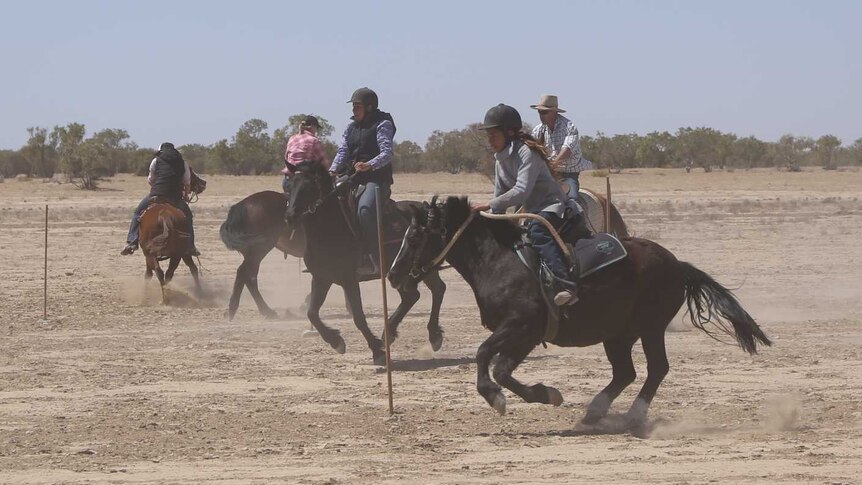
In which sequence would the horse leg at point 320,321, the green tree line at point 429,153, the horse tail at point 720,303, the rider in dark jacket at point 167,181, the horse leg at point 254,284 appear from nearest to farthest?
the horse tail at point 720,303, the horse leg at point 320,321, the horse leg at point 254,284, the rider in dark jacket at point 167,181, the green tree line at point 429,153

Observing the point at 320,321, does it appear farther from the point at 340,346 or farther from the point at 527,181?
the point at 527,181

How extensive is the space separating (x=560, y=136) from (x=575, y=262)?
14.8 ft

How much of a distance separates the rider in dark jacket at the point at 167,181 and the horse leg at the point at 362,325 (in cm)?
674

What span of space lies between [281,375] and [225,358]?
4.52ft

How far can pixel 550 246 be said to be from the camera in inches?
391

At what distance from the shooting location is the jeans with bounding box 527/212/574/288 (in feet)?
32.1

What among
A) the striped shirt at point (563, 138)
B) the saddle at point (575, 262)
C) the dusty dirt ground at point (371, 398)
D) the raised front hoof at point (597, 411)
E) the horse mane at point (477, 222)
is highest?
the striped shirt at point (563, 138)

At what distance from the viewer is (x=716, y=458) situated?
28.5ft

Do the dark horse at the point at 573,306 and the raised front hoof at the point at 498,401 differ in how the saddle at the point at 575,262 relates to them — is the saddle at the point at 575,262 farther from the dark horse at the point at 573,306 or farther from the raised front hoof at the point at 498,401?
the raised front hoof at the point at 498,401

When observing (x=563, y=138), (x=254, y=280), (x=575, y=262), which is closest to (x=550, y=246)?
(x=575, y=262)

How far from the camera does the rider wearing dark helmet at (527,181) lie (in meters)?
9.98

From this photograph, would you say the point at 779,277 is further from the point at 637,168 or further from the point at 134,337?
the point at 637,168

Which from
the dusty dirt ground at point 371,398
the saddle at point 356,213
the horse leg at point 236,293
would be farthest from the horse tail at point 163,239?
the saddle at point 356,213

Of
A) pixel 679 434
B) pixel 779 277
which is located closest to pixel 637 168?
pixel 779 277
